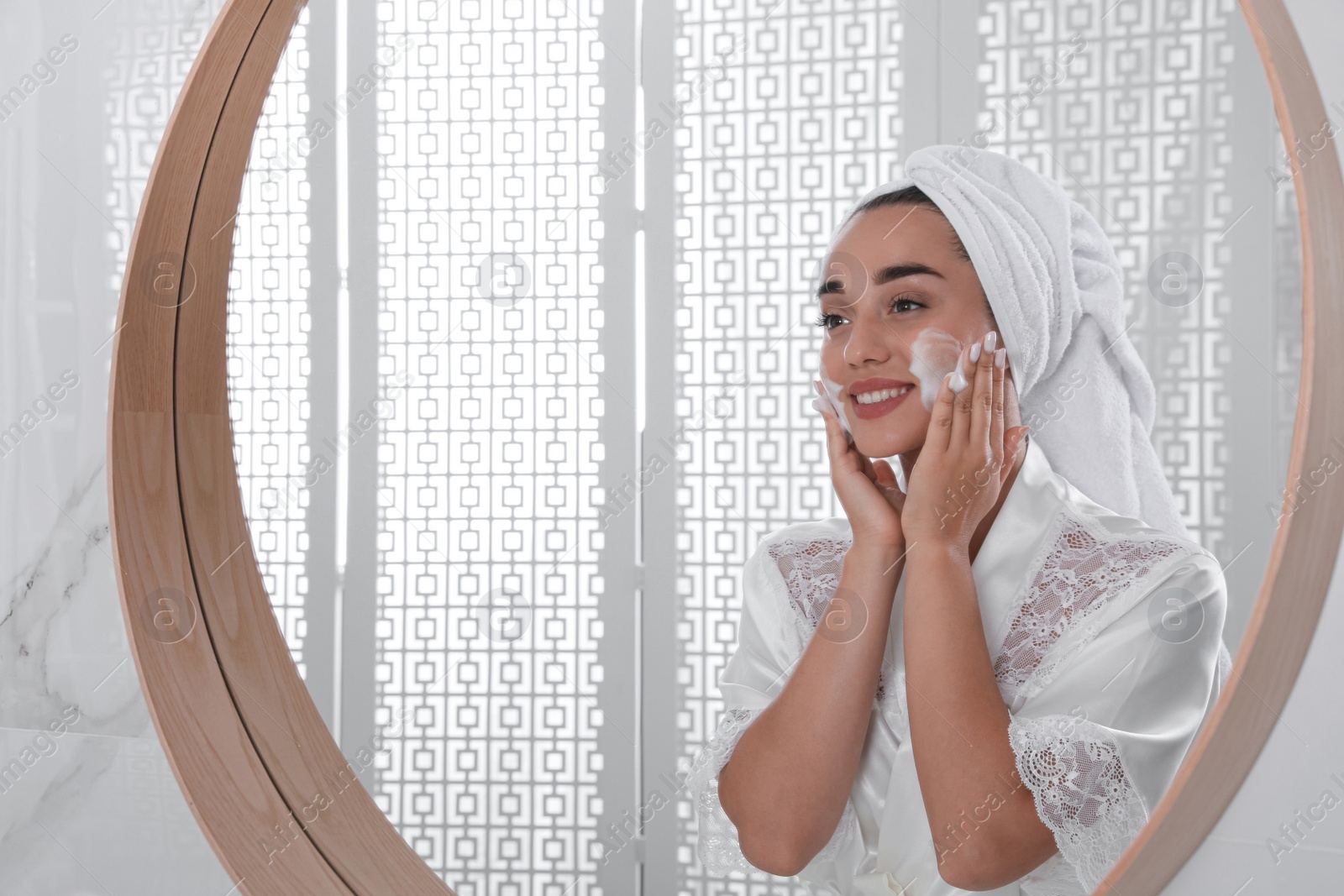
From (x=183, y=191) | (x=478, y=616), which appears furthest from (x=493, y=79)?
(x=478, y=616)

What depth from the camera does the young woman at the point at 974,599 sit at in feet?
1.81

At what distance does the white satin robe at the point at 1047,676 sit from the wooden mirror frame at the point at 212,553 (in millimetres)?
306

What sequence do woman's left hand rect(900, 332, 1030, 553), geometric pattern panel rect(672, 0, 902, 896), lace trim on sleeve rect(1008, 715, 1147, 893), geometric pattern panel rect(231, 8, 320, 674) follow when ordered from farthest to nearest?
geometric pattern panel rect(231, 8, 320, 674) < geometric pattern panel rect(672, 0, 902, 896) < woman's left hand rect(900, 332, 1030, 553) < lace trim on sleeve rect(1008, 715, 1147, 893)

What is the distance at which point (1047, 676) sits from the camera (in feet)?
1.97

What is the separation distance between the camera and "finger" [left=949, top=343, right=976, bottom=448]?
2.08 ft

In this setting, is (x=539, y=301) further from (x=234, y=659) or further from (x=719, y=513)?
(x=234, y=659)

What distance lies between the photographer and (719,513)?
1223mm

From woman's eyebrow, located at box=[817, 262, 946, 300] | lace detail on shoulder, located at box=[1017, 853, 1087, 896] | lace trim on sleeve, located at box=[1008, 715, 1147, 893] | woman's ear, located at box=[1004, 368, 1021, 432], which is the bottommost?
lace detail on shoulder, located at box=[1017, 853, 1087, 896]

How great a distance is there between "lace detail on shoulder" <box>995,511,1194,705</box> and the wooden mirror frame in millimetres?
489

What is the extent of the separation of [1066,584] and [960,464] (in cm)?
11

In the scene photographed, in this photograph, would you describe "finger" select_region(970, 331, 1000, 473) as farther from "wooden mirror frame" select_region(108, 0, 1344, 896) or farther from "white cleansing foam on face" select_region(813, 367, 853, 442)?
"wooden mirror frame" select_region(108, 0, 1344, 896)

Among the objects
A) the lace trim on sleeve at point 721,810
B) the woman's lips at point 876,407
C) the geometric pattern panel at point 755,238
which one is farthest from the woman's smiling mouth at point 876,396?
the geometric pattern panel at point 755,238

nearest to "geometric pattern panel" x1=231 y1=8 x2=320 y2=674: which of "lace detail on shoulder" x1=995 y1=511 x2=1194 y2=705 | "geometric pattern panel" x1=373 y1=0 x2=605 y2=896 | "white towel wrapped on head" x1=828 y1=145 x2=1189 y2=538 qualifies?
"geometric pattern panel" x1=373 y1=0 x2=605 y2=896

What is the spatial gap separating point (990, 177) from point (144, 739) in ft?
2.57
